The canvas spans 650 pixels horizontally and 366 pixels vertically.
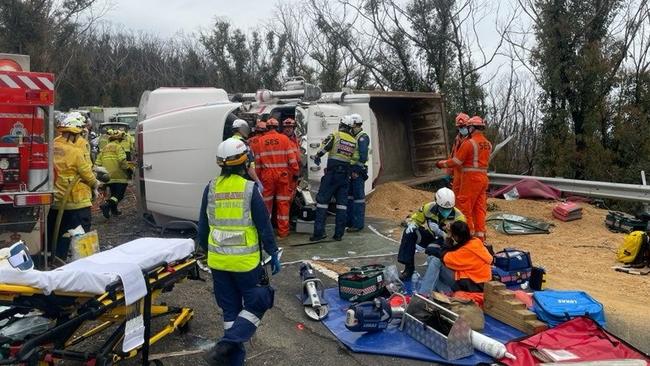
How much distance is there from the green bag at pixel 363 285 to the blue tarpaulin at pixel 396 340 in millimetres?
228

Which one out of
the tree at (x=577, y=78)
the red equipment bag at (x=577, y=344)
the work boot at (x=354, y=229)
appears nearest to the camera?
the red equipment bag at (x=577, y=344)

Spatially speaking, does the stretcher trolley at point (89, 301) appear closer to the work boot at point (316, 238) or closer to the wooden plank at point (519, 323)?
the wooden plank at point (519, 323)

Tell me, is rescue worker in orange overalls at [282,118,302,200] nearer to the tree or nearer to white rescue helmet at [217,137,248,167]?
white rescue helmet at [217,137,248,167]

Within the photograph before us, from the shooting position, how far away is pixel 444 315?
14.9 feet

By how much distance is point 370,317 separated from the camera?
460 centimetres

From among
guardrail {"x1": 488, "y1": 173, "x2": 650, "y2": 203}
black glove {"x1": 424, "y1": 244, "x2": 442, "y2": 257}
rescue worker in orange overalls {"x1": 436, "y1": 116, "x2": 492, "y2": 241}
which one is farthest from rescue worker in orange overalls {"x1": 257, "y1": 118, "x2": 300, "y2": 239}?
guardrail {"x1": 488, "y1": 173, "x2": 650, "y2": 203}

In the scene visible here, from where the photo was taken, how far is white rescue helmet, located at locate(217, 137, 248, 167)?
403 cm

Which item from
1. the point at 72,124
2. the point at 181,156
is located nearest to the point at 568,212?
the point at 181,156

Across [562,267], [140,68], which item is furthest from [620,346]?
[140,68]

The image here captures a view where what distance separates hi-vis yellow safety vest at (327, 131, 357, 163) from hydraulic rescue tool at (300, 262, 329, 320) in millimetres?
2545

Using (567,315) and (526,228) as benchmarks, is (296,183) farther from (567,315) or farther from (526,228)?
(567,315)

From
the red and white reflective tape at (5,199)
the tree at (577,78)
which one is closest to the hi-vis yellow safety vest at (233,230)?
the red and white reflective tape at (5,199)

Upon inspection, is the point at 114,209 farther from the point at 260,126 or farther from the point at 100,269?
the point at 100,269

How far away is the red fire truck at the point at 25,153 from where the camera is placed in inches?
202
